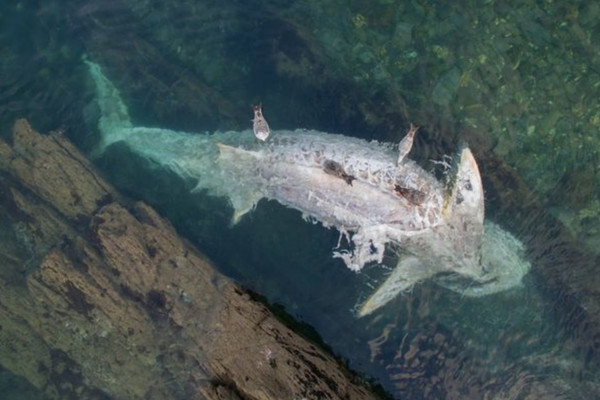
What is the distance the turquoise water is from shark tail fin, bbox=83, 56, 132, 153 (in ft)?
0.53

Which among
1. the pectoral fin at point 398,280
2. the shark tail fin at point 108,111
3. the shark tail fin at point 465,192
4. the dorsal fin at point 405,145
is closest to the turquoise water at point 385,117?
the shark tail fin at point 108,111

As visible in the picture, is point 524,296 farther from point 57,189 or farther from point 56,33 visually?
point 56,33

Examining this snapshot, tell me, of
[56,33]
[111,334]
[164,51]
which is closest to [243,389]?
[111,334]

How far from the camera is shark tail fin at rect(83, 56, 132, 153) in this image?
8695 mm

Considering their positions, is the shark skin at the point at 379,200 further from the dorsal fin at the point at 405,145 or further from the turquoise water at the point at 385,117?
the turquoise water at the point at 385,117

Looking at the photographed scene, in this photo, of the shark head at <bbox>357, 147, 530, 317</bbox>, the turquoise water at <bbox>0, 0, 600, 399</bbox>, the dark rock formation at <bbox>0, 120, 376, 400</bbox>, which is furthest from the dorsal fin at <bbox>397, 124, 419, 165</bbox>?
the dark rock formation at <bbox>0, 120, 376, 400</bbox>

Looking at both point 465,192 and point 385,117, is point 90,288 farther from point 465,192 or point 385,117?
point 465,192

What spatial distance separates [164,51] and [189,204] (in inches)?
124

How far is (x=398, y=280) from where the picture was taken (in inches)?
270

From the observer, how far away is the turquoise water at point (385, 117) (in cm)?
712

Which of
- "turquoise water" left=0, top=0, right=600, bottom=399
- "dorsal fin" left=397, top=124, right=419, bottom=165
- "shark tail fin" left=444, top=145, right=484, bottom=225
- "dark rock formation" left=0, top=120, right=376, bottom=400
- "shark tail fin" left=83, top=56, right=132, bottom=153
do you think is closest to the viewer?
"dorsal fin" left=397, top=124, right=419, bottom=165

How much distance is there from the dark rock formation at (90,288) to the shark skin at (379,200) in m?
1.41

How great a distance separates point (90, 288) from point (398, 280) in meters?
4.34

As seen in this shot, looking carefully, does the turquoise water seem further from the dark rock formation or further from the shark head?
the dark rock formation
